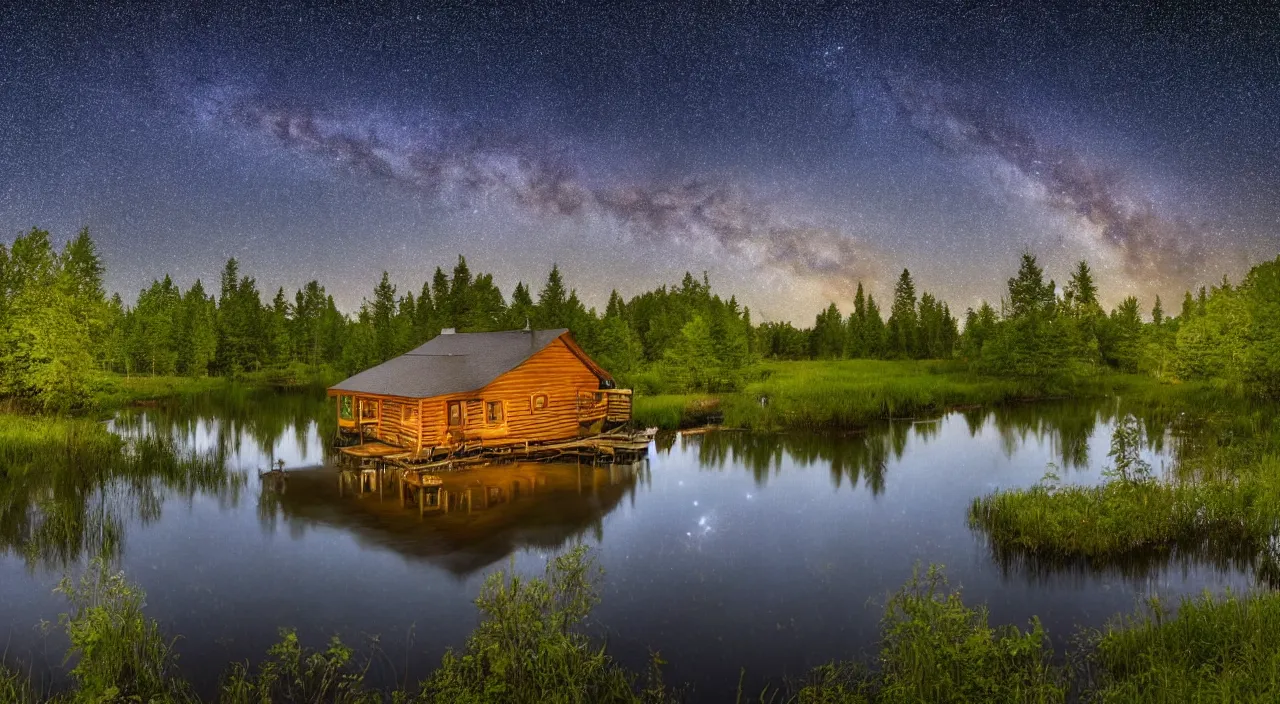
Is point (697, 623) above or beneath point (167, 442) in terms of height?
beneath

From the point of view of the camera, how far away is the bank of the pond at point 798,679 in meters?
7.31

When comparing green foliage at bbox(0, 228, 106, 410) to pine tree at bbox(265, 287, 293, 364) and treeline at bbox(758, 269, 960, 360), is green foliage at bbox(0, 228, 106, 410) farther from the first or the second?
treeline at bbox(758, 269, 960, 360)

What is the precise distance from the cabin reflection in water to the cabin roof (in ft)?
11.1

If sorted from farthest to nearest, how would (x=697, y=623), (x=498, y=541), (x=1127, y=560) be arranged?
(x=498, y=541), (x=1127, y=560), (x=697, y=623)

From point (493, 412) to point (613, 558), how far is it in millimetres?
12488

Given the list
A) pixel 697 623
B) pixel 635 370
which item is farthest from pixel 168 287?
pixel 697 623

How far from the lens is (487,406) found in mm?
24875

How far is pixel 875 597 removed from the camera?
12133 mm

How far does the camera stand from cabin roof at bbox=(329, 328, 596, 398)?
2384 centimetres

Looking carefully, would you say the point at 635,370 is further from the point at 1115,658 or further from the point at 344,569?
the point at 1115,658

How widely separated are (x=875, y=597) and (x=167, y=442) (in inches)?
1130

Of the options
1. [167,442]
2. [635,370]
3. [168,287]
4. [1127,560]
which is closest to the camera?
[1127,560]

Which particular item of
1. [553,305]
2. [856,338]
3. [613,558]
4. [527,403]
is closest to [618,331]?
[553,305]

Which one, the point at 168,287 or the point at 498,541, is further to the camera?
the point at 168,287
